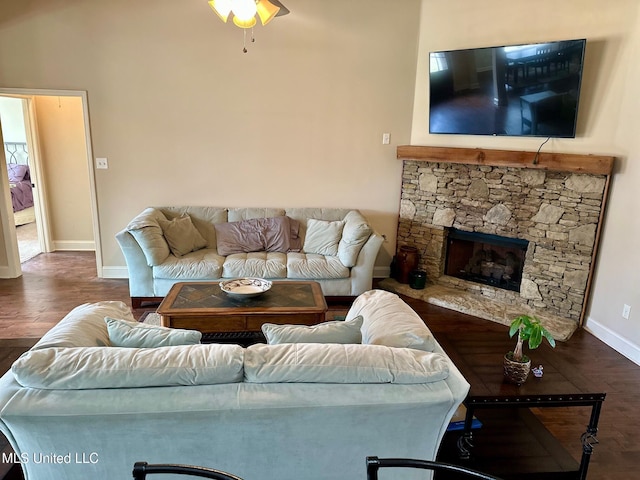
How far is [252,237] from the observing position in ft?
14.6

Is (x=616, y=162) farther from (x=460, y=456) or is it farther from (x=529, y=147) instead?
(x=460, y=456)

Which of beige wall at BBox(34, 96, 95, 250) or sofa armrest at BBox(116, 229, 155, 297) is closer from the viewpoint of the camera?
sofa armrest at BBox(116, 229, 155, 297)

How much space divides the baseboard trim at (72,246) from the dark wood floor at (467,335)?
0.20m

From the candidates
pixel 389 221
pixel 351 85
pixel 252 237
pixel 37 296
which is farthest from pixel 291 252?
pixel 37 296

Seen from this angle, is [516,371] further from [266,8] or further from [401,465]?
[266,8]

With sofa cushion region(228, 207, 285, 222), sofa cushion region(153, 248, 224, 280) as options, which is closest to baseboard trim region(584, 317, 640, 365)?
sofa cushion region(228, 207, 285, 222)

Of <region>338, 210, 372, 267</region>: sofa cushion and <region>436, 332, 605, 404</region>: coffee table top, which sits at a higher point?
<region>338, 210, 372, 267</region>: sofa cushion

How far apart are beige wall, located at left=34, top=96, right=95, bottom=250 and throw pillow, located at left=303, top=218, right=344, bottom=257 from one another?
299 centimetres

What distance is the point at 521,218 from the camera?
414cm

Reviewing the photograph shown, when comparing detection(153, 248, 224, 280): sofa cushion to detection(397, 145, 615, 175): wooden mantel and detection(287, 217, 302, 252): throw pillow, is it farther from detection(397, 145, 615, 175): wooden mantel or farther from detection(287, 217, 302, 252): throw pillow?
detection(397, 145, 615, 175): wooden mantel

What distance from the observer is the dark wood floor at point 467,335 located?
7.90 ft

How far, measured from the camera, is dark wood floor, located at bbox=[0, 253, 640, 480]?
241 cm

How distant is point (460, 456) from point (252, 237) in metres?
2.97

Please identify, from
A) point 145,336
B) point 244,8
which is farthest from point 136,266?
point 244,8
